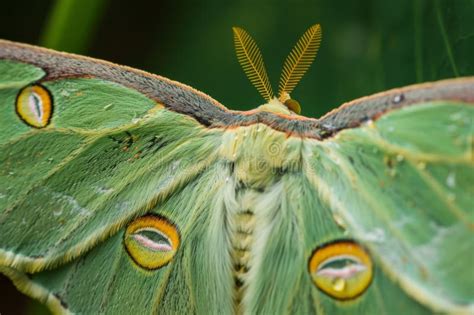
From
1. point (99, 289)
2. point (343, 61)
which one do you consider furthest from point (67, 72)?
point (343, 61)

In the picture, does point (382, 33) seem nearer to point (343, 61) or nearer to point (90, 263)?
point (343, 61)

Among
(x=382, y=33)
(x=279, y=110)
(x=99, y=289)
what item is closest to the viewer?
(x=279, y=110)

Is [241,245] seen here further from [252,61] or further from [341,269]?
[252,61]

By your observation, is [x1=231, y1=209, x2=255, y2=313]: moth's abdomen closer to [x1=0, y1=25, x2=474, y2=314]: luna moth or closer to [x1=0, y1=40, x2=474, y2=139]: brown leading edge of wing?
[x1=0, y1=25, x2=474, y2=314]: luna moth

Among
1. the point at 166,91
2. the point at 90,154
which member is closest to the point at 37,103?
the point at 90,154

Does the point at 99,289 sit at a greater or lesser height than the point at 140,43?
lesser

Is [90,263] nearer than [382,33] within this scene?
Yes

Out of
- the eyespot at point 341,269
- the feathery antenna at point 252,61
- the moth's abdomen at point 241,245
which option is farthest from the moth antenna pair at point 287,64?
the eyespot at point 341,269
